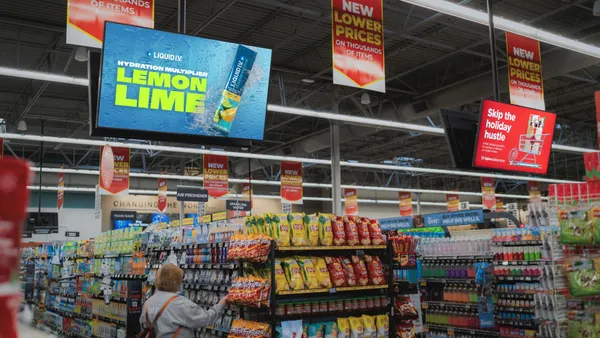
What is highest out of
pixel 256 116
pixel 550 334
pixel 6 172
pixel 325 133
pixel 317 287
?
pixel 325 133

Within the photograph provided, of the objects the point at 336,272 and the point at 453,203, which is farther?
the point at 453,203

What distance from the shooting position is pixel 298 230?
19.6 ft

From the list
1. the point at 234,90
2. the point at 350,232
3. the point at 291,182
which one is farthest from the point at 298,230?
the point at 291,182

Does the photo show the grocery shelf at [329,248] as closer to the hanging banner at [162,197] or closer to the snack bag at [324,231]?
the snack bag at [324,231]

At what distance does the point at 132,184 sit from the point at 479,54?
763 inches

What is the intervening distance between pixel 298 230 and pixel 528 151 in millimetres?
4475

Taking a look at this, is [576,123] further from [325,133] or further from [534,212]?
[534,212]

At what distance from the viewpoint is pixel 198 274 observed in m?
7.17

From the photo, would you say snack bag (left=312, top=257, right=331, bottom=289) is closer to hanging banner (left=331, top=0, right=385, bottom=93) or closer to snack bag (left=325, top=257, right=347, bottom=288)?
snack bag (left=325, top=257, right=347, bottom=288)

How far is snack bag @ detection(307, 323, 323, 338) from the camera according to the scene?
5871mm

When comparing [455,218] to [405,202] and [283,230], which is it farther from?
[405,202]

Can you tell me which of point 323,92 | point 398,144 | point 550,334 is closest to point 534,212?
point 550,334

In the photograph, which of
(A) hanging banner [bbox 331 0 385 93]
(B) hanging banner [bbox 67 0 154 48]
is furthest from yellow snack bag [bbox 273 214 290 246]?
(B) hanging banner [bbox 67 0 154 48]

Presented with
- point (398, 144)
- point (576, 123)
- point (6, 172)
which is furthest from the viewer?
point (398, 144)
